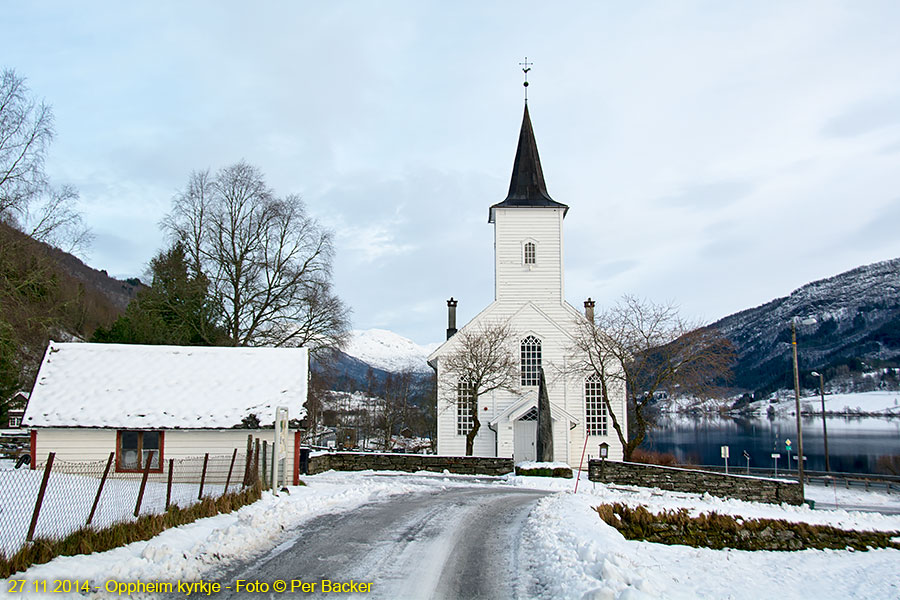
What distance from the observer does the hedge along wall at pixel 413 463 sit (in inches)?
1102

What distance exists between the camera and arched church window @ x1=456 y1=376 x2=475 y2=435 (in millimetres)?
35188

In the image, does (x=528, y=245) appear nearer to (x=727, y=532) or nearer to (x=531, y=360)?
(x=531, y=360)

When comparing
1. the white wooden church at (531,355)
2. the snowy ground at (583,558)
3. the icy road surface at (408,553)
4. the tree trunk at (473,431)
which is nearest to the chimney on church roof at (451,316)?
the white wooden church at (531,355)

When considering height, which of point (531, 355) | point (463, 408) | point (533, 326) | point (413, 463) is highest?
point (533, 326)

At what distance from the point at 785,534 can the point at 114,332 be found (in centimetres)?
4164

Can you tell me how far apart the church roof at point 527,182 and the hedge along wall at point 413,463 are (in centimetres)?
1609

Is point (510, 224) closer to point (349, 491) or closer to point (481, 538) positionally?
point (349, 491)

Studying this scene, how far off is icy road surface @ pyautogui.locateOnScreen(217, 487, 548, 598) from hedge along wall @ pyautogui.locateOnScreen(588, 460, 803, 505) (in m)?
9.74

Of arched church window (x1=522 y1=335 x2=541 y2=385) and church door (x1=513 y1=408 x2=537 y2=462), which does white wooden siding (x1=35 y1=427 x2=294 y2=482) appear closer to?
church door (x1=513 y1=408 x2=537 y2=462)

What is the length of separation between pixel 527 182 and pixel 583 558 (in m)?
32.1

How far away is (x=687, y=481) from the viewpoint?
2486 centimetres

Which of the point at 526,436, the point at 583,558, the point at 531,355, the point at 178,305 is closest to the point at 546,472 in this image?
the point at 526,436

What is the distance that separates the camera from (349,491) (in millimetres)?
18422

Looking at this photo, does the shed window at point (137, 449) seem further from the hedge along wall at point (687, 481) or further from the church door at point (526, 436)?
the church door at point (526, 436)
